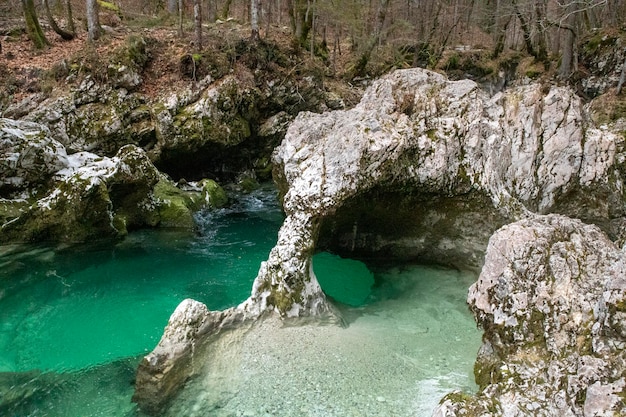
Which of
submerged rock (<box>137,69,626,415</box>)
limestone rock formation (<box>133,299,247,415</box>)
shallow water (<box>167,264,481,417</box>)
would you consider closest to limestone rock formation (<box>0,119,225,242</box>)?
submerged rock (<box>137,69,626,415</box>)

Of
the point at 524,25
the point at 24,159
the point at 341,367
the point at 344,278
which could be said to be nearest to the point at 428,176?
the point at 344,278

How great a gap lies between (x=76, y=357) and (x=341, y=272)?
5813 mm

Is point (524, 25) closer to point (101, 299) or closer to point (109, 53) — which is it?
point (109, 53)

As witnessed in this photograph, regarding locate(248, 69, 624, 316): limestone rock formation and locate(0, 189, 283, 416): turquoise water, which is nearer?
locate(0, 189, 283, 416): turquoise water

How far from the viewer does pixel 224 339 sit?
6621mm

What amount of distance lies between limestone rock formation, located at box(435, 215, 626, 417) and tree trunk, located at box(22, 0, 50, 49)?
67.0 ft

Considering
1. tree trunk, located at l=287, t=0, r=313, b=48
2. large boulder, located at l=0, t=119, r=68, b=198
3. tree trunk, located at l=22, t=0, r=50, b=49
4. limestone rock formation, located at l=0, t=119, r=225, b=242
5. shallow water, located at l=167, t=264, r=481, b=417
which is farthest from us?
tree trunk, located at l=287, t=0, r=313, b=48

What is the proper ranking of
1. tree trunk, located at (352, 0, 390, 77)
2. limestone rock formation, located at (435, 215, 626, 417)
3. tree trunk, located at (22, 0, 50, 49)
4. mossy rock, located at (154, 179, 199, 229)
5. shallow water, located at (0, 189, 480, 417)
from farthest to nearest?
1. tree trunk, located at (352, 0, 390, 77)
2. tree trunk, located at (22, 0, 50, 49)
3. mossy rock, located at (154, 179, 199, 229)
4. shallow water, located at (0, 189, 480, 417)
5. limestone rock formation, located at (435, 215, 626, 417)

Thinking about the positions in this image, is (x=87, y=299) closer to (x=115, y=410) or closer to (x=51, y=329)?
(x=51, y=329)

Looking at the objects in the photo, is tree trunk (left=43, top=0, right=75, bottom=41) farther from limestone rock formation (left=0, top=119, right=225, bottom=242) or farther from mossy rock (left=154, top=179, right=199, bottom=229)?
mossy rock (left=154, top=179, right=199, bottom=229)

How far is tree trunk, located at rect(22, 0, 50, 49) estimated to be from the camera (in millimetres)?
18156

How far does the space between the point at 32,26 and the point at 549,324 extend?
70.7 feet

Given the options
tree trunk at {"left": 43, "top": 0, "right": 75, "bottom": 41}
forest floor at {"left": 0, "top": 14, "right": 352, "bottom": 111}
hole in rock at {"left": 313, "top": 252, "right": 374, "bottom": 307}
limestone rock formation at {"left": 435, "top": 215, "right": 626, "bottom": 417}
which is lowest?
hole in rock at {"left": 313, "top": 252, "right": 374, "bottom": 307}

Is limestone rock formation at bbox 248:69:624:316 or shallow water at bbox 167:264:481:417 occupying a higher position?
limestone rock formation at bbox 248:69:624:316
